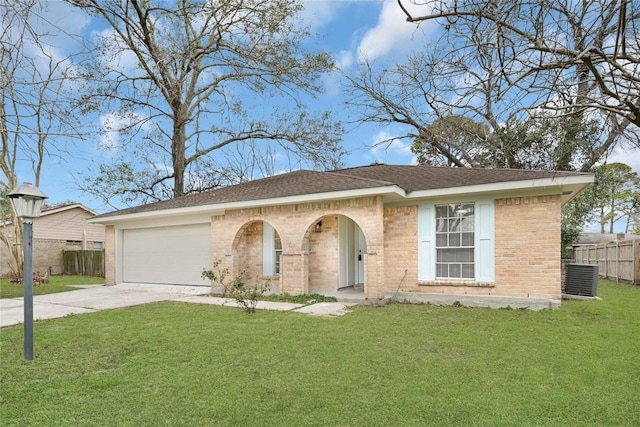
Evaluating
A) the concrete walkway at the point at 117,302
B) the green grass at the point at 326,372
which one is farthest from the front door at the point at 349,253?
the green grass at the point at 326,372

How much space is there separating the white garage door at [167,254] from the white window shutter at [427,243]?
6705 millimetres

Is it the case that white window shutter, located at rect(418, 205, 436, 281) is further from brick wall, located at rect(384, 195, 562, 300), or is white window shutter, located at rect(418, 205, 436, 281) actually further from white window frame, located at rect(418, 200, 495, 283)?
brick wall, located at rect(384, 195, 562, 300)

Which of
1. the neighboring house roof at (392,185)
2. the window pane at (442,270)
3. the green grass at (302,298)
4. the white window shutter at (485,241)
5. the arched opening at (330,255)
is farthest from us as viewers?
the arched opening at (330,255)

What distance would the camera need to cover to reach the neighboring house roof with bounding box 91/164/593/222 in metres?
8.05

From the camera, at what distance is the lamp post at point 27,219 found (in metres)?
4.79

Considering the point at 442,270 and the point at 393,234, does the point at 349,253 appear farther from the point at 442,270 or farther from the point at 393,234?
the point at 442,270

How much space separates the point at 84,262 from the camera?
2025cm

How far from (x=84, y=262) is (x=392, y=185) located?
18.9m

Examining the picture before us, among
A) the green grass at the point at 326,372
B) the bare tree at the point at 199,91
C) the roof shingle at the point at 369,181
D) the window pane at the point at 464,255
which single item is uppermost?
the bare tree at the point at 199,91

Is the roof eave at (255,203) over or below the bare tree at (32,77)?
below

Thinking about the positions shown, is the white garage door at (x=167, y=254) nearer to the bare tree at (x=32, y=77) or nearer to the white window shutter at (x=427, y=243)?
the white window shutter at (x=427, y=243)

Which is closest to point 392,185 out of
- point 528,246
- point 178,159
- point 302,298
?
point 528,246

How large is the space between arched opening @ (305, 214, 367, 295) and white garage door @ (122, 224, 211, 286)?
362 centimetres

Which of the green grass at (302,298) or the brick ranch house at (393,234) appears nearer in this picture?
the brick ranch house at (393,234)
